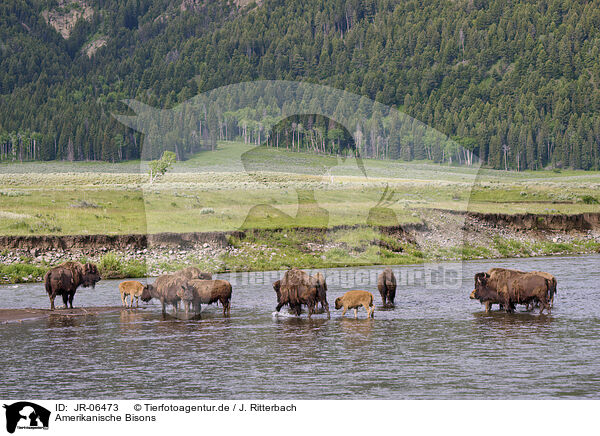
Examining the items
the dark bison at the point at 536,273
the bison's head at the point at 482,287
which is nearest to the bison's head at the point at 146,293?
the bison's head at the point at 482,287

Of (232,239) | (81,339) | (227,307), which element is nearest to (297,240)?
(232,239)

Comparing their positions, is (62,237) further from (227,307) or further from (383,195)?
(383,195)

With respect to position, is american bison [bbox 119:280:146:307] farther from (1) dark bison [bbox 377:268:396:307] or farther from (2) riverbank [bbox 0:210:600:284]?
(2) riverbank [bbox 0:210:600:284]

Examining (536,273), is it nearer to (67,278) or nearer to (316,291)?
(316,291)

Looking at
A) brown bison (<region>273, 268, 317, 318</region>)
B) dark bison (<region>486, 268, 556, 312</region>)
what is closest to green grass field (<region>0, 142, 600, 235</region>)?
brown bison (<region>273, 268, 317, 318</region>)

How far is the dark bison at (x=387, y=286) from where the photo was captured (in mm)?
27656

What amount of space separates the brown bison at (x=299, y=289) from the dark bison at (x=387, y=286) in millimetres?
3934

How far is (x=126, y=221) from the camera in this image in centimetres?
5362

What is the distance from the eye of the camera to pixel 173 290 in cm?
2598

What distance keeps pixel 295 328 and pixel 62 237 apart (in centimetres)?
2660

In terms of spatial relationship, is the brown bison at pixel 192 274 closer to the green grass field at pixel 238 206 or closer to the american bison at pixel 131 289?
the american bison at pixel 131 289

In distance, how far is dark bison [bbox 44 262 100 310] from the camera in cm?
2761
